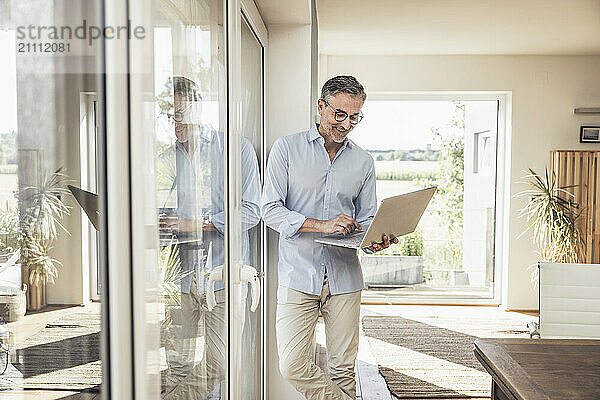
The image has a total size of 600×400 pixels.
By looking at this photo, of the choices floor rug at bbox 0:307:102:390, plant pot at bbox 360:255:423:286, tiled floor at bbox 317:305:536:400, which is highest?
floor rug at bbox 0:307:102:390

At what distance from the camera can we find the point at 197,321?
4.32 ft

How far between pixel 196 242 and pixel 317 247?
4.82ft

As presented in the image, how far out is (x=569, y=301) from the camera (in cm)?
287

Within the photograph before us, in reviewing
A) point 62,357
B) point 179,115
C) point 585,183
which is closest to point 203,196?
point 179,115

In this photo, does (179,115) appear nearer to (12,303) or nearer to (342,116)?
(12,303)

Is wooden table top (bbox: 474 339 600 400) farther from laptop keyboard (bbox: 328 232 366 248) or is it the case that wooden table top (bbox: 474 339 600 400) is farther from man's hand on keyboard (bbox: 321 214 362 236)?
man's hand on keyboard (bbox: 321 214 362 236)

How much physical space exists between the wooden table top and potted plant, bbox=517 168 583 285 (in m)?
3.71

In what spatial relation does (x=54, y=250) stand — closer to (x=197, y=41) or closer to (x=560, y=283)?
(x=197, y=41)

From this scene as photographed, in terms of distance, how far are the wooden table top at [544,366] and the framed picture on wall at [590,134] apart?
453 cm

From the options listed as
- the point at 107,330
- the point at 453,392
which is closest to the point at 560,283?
the point at 453,392

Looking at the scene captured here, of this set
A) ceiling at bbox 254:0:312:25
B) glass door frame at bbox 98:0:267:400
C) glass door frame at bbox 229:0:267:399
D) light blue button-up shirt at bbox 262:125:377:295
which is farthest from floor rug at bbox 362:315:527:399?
glass door frame at bbox 98:0:267:400

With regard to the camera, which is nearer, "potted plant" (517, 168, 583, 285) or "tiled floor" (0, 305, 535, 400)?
"tiled floor" (0, 305, 535, 400)

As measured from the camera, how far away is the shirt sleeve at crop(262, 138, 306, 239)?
2.63 m

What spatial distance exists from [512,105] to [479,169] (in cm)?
75
